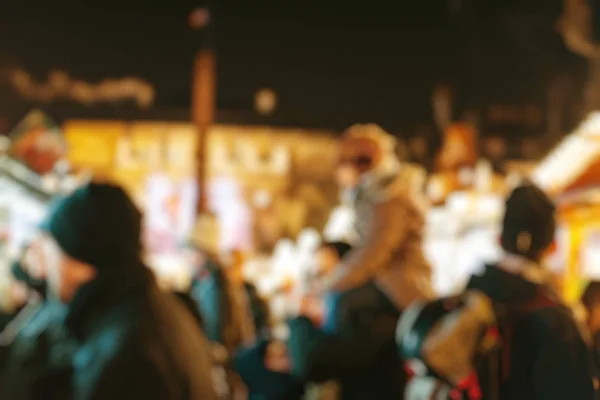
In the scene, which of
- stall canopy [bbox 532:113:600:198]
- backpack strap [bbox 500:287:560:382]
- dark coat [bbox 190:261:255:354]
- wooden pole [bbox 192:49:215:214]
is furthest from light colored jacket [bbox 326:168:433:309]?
wooden pole [bbox 192:49:215:214]

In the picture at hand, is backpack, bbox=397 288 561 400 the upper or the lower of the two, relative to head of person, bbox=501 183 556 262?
lower

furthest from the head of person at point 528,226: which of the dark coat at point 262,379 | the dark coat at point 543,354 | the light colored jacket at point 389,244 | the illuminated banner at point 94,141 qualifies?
the illuminated banner at point 94,141

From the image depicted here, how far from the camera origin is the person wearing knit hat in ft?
6.44

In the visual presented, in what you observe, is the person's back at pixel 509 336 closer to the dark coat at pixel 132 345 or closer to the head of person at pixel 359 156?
the dark coat at pixel 132 345

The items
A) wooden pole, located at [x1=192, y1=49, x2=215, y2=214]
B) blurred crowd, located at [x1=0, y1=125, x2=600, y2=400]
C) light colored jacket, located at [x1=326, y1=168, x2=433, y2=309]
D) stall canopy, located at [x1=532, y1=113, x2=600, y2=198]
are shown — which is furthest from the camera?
wooden pole, located at [x1=192, y1=49, x2=215, y2=214]

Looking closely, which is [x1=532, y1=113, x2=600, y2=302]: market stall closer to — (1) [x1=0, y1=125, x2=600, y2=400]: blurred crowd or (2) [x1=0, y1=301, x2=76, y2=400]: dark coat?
(1) [x1=0, y1=125, x2=600, y2=400]: blurred crowd

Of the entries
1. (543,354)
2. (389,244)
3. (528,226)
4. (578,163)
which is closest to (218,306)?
(389,244)

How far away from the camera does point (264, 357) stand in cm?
445

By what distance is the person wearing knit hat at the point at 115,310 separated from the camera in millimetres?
1962

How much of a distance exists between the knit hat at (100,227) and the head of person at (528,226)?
1704 mm

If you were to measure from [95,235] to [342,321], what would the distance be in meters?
2.10

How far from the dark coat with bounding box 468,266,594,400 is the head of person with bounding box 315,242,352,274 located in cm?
140

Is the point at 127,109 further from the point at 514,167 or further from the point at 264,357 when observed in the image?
the point at 264,357

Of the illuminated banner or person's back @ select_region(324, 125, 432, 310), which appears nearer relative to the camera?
person's back @ select_region(324, 125, 432, 310)
